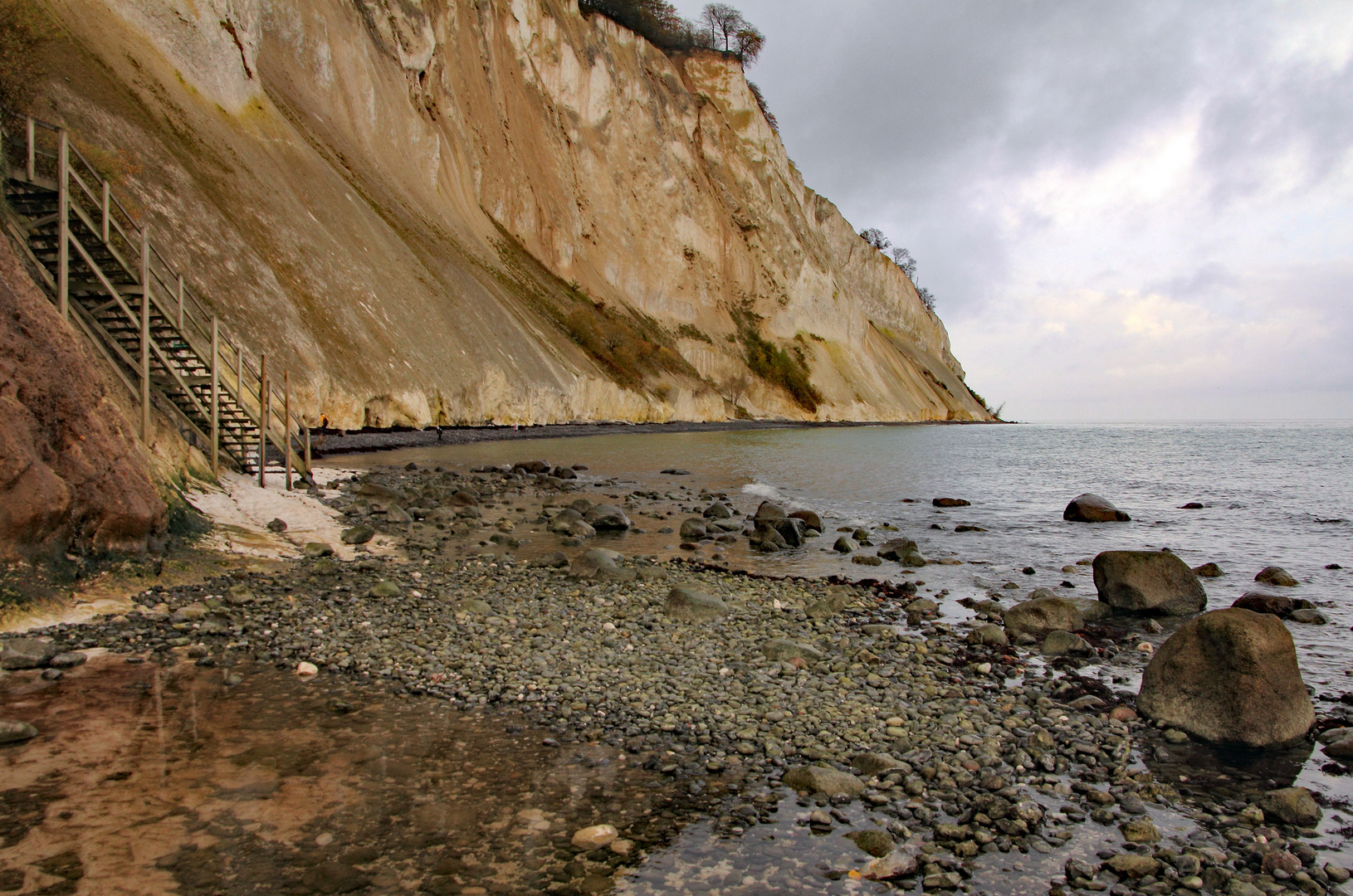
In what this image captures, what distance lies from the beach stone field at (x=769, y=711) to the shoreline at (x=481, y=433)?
55.1 feet

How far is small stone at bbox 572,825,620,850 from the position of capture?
12.4 ft

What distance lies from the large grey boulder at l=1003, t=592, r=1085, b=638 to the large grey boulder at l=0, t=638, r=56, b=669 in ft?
26.9

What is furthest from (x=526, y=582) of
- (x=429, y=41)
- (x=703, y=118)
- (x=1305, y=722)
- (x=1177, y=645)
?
(x=703, y=118)

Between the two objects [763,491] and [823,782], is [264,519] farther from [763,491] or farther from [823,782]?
[763,491]

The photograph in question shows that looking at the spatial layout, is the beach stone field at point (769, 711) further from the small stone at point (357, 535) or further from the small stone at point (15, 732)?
the small stone at point (357, 535)

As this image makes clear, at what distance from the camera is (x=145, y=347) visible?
9.65 meters

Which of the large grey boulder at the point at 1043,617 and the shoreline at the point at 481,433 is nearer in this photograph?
the large grey boulder at the point at 1043,617

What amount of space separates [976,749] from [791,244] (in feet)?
A: 244

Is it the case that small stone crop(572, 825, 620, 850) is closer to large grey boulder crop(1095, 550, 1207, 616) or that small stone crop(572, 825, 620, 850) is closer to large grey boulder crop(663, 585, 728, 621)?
large grey boulder crop(663, 585, 728, 621)

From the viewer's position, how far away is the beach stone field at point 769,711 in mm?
3744

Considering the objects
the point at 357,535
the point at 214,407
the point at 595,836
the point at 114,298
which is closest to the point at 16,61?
the point at 114,298

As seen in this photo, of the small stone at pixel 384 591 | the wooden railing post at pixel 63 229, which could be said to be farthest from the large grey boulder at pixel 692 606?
the wooden railing post at pixel 63 229

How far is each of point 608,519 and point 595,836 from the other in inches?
381

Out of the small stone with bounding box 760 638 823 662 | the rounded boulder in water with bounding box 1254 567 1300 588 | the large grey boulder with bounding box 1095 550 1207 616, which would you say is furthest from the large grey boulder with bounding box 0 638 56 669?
the rounded boulder in water with bounding box 1254 567 1300 588
